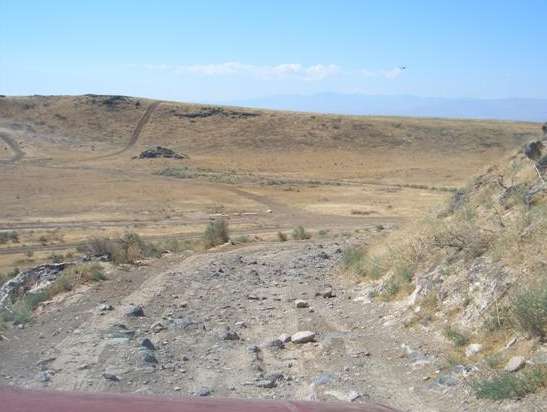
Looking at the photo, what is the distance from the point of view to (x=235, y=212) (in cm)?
4081

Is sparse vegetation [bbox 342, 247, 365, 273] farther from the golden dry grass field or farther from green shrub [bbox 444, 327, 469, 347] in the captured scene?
green shrub [bbox 444, 327, 469, 347]

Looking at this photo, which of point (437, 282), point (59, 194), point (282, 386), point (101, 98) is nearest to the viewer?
point (282, 386)

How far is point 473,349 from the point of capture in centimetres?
792

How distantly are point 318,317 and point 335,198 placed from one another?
3690 cm

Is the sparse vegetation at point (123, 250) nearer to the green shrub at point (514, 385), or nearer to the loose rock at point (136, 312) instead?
the loose rock at point (136, 312)

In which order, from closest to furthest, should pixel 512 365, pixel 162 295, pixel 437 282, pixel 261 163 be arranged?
pixel 512 365 < pixel 437 282 < pixel 162 295 < pixel 261 163

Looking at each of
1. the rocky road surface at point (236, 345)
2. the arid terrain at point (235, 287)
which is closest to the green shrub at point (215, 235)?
the arid terrain at point (235, 287)

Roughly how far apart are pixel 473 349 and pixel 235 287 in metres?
7.05

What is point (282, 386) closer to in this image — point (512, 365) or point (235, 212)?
point (512, 365)

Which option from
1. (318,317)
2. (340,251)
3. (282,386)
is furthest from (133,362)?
(340,251)

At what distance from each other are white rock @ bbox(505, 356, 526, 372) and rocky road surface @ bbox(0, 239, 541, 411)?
49 centimetres

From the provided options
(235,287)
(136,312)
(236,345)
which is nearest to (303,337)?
(236,345)

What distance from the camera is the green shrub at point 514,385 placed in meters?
6.30

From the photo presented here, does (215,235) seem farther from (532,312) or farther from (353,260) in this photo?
(532,312)
